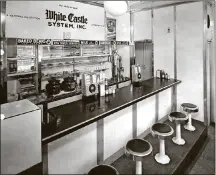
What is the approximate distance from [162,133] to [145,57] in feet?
10.2

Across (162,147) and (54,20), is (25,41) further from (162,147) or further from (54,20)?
(162,147)

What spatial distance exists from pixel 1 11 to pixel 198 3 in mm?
3945

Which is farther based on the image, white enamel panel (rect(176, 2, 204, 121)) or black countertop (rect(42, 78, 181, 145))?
white enamel panel (rect(176, 2, 204, 121))

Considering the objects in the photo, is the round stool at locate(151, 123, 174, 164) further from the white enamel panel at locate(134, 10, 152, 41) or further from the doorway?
the white enamel panel at locate(134, 10, 152, 41)

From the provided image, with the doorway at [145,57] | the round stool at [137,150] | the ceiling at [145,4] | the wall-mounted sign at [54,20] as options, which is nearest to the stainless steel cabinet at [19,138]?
the round stool at [137,150]

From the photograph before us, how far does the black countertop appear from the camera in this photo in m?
1.65

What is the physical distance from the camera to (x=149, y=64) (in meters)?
5.19

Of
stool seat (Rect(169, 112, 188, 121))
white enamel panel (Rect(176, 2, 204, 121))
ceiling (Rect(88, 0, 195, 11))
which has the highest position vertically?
ceiling (Rect(88, 0, 195, 11))

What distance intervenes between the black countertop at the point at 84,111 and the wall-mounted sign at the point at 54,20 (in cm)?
180

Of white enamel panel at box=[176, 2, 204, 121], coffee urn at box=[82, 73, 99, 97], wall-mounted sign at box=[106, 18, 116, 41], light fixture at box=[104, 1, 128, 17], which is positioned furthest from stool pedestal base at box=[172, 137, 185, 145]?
wall-mounted sign at box=[106, 18, 116, 41]

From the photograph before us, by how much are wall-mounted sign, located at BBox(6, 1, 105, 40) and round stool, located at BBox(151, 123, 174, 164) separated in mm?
2627

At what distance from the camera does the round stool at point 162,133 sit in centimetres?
262

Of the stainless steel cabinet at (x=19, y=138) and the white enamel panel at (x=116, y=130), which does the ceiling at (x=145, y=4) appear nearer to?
the white enamel panel at (x=116, y=130)

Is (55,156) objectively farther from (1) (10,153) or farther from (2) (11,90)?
(2) (11,90)
